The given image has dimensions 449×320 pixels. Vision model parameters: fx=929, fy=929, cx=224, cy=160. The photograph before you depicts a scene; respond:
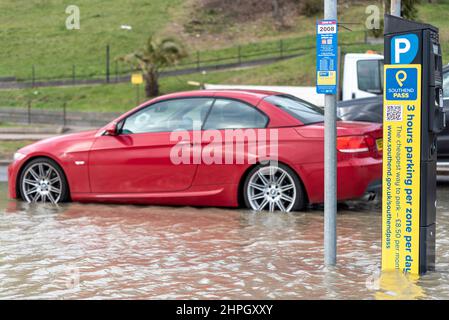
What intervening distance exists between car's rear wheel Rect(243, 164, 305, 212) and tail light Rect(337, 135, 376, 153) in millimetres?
636

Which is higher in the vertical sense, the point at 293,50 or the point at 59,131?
the point at 293,50

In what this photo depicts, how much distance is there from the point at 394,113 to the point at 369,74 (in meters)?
13.4

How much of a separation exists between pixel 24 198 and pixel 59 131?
18.2m

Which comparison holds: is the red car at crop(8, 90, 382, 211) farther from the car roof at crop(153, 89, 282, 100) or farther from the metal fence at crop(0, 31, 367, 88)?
the metal fence at crop(0, 31, 367, 88)

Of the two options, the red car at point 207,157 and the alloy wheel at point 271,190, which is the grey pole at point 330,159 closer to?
the red car at point 207,157

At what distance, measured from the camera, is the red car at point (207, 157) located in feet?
34.7

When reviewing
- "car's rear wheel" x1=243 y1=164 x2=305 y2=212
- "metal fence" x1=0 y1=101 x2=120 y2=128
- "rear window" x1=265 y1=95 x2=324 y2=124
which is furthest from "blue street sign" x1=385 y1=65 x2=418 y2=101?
"metal fence" x1=0 y1=101 x2=120 y2=128

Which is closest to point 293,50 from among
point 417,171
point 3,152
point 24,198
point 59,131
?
point 59,131

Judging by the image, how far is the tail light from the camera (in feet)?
34.4

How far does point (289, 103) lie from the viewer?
11336mm

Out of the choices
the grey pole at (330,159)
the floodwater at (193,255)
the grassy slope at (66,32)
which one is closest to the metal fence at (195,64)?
the grassy slope at (66,32)

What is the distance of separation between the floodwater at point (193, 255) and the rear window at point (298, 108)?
1.11m
